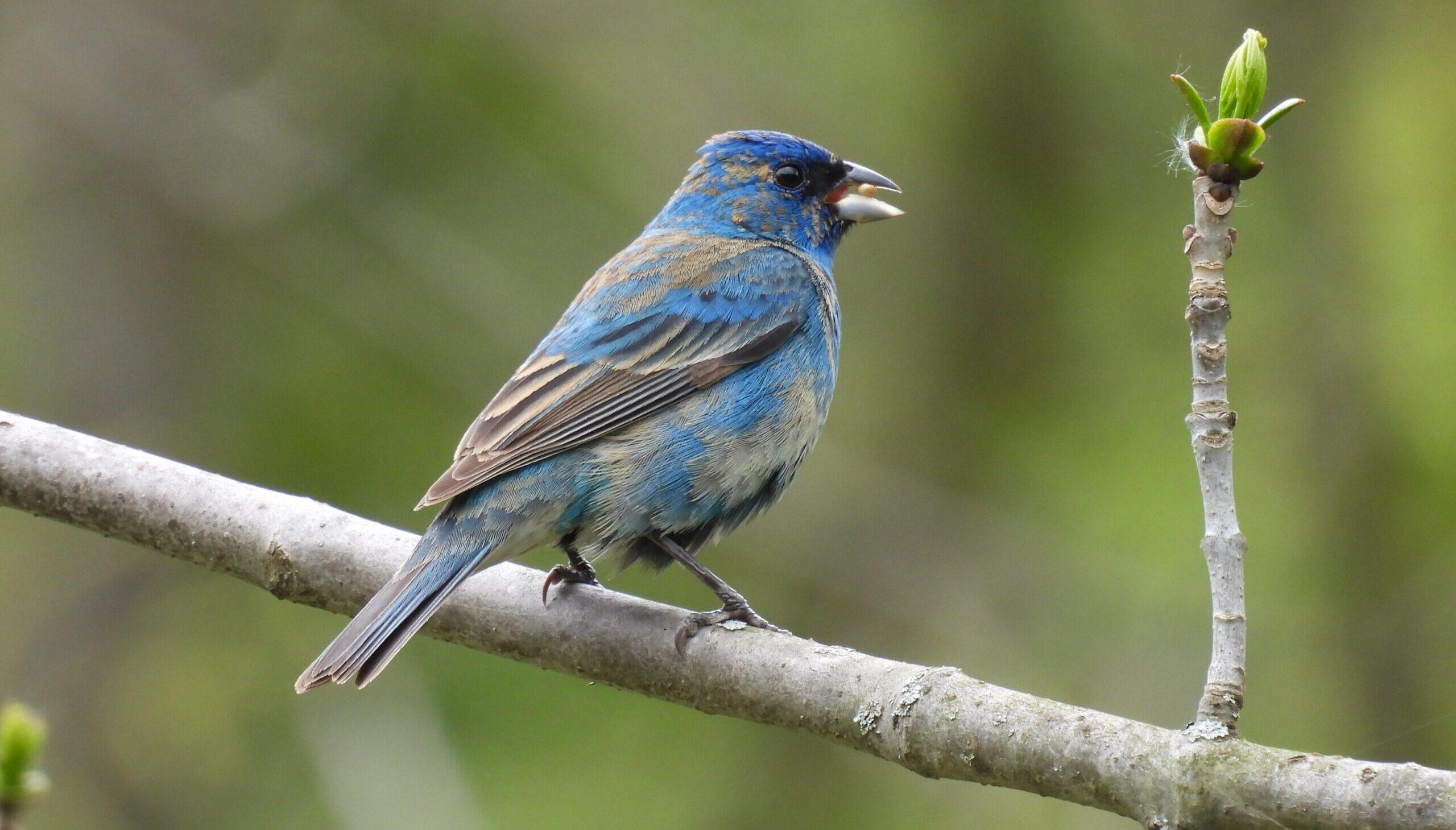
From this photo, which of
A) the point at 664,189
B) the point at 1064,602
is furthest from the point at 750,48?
the point at 1064,602

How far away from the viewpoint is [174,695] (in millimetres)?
8000

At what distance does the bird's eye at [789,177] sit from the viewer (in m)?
6.07

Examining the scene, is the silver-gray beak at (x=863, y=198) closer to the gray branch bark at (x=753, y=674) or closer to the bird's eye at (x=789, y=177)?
the bird's eye at (x=789, y=177)

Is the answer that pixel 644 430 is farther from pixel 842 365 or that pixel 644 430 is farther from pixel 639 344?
pixel 842 365

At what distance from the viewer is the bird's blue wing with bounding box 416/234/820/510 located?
4652mm

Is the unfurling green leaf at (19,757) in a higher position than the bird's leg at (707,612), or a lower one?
lower

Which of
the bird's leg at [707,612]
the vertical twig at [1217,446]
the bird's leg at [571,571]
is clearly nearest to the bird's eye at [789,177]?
the bird's leg at [707,612]

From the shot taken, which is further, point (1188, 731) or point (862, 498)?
point (862, 498)

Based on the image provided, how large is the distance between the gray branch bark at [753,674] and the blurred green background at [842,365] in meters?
2.99

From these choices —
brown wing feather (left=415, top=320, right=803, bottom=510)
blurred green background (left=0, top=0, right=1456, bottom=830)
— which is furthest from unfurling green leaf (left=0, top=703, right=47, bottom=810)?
blurred green background (left=0, top=0, right=1456, bottom=830)

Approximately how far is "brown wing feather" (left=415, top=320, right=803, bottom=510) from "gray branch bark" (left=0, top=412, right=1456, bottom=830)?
358mm

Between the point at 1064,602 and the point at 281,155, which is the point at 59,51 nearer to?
the point at 281,155

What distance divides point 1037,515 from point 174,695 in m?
4.93

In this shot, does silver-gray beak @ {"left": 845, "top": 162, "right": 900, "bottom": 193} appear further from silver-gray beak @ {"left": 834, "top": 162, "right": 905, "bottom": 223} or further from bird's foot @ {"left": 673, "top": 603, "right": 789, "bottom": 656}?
bird's foot @ {"left": 673, "top": 603, "right": 789, "bottom": 656}
